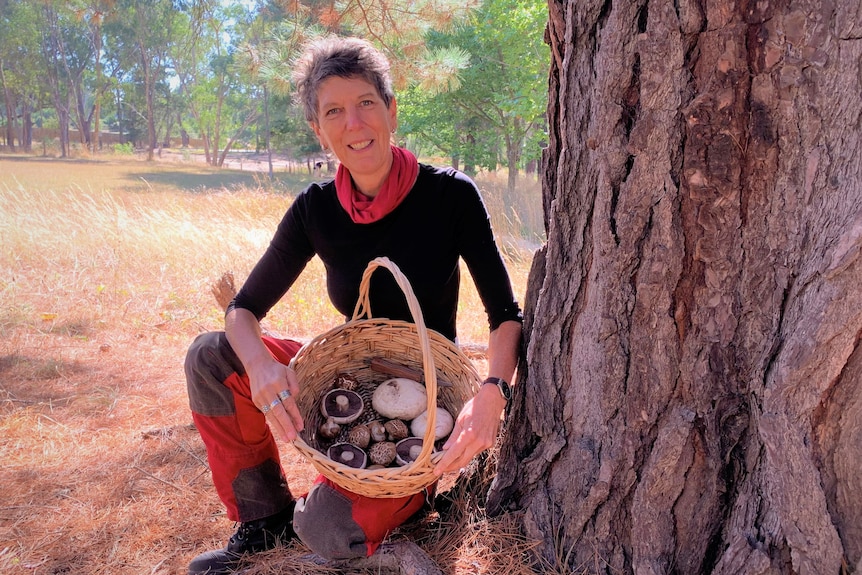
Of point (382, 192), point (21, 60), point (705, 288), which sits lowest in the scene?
point (705, 288)

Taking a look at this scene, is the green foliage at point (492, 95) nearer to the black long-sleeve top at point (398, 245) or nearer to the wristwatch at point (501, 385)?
the black long-sleeve top at point (398, 245)

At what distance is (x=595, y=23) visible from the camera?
140 centimetres

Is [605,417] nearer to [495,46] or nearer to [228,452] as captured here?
[228,452]

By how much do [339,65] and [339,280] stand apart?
2.29 feet

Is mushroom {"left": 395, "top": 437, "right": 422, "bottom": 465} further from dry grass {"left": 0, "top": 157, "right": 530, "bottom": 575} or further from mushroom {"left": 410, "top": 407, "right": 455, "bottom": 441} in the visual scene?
dry grass {"left": 0, "top": 157, "right": 530, "bottom": 575}

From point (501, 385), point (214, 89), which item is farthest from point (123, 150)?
point (501, 385)

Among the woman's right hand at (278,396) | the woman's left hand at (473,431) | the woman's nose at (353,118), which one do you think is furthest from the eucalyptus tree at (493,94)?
the woman's left hand at (473,431)

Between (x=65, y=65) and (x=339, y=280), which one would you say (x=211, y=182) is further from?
(x=339, y=280)

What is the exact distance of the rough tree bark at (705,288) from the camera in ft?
3.79

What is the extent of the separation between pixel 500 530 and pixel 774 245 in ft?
3.49

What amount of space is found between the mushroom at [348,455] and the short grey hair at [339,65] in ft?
3.47

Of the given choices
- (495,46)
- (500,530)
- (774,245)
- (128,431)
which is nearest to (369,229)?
(500,530)

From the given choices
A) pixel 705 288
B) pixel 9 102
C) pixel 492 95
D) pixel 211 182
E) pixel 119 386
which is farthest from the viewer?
pixel 9 102

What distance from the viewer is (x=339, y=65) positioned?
1.83 metres
